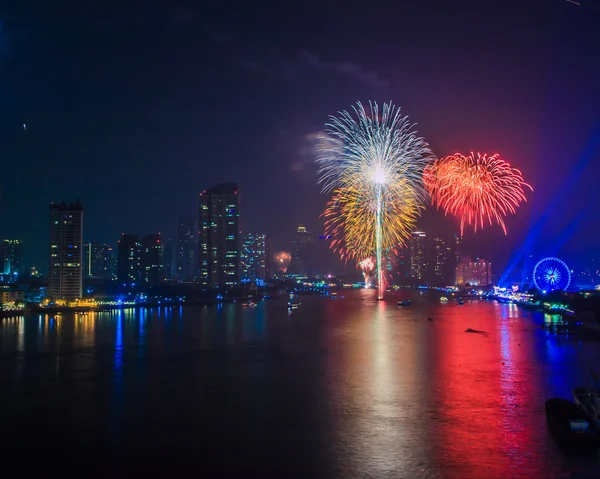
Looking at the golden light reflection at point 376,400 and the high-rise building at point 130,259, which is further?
the high-rise building at point 130,259

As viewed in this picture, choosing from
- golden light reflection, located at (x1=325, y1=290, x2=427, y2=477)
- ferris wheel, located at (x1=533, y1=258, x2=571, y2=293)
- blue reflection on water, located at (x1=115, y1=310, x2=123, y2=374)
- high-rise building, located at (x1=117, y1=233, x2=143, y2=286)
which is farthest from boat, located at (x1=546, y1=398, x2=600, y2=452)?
high-rise building, located at (x1=117, y1=233, x2=143, y2=286)

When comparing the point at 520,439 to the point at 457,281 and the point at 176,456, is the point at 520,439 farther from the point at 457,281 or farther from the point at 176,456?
the point at 457,281

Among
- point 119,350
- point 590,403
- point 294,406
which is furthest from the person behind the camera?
point 119,350

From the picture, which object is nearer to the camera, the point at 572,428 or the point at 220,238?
the point at 572,428

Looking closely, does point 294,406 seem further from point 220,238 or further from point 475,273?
point 475,273

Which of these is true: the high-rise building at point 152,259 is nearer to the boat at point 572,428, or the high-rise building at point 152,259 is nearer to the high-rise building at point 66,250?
the high-rise building at point 66,250

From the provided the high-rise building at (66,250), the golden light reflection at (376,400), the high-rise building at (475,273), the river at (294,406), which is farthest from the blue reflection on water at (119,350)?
the high-rise building at (475,273)

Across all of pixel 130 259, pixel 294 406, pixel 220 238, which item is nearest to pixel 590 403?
Answer: pixel 294 406
